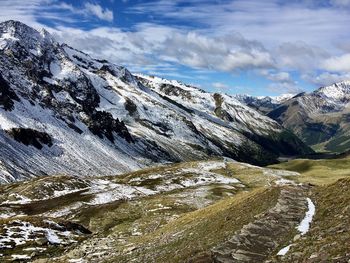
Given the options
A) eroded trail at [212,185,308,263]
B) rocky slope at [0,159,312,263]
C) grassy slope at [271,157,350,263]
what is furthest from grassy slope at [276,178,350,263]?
rocky slope at [0,159,312,263]

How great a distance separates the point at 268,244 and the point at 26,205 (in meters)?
89.3

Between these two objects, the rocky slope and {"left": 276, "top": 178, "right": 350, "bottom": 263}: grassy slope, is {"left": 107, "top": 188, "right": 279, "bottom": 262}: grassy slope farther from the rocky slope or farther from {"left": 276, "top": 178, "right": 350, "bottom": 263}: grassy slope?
{"left": 276, "top": 178, "right": 350, "bottom": 263}: grassy slope

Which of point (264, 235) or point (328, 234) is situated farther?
point (264, 235)

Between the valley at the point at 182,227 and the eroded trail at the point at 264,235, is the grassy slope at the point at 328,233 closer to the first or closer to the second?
the valley at the point at 182,227

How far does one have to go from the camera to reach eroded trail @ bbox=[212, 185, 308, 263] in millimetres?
27312

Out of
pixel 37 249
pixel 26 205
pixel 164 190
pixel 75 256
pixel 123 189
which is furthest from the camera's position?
pixel 164 190

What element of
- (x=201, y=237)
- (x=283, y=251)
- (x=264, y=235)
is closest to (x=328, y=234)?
(x=283, y=251)

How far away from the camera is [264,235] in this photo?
31391mm

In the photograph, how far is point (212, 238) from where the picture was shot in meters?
34.4

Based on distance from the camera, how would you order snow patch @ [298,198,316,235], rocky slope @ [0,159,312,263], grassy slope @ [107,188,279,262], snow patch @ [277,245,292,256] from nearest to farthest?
snow patch @ [277,245,292,256]
grassy slope @ [107,188,279,262]
snow patch @ [298,198,316,235]
rocky slope @ [0,159,312,263]

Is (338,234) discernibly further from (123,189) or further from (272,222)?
(123,189)

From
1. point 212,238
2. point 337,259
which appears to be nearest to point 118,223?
point 212,238

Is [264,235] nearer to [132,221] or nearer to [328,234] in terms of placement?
[328,234]

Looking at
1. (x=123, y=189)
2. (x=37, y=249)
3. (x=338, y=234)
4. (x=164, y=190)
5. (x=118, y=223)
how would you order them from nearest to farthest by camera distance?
1. (x=338, y=234)
2. (x=37, y=249)
3. (x=118, y=223)
4. (x=123, y=189)
5. (x=164, y=190)
